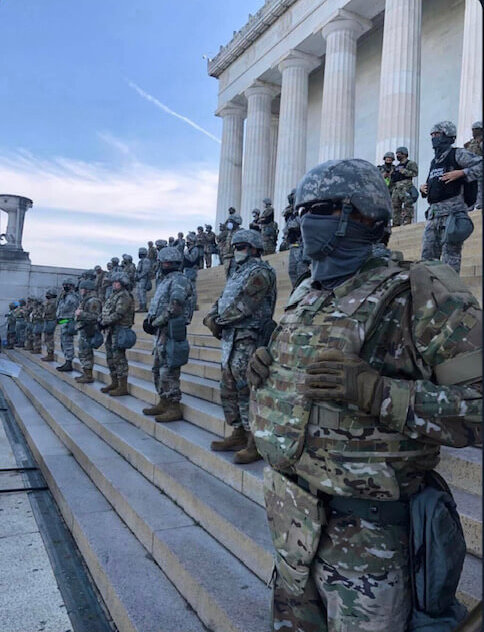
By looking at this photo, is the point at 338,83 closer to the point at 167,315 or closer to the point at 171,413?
the point at 167,315

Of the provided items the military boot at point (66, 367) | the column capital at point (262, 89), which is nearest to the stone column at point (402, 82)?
the column capital at point (262, 89)

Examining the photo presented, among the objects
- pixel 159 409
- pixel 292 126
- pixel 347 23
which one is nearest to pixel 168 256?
pixel 159 409

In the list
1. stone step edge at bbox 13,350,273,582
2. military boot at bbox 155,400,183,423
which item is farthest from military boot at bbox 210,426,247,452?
military boot at bbox 155,400,183,423

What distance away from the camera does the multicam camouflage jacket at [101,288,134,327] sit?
275 inches

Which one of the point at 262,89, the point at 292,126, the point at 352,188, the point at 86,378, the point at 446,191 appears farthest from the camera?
the point at 262,89

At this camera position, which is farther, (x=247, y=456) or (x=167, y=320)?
(x=167, y=320)

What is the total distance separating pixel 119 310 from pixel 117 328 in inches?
10.6

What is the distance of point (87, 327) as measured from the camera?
8.87 meters

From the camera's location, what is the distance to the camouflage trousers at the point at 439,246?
4.85 metres

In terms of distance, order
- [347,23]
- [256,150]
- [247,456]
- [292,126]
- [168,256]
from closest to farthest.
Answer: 1. [247,456]
2. [168,256]
3. [347,23]
4. [292,126]
5. [256,150]

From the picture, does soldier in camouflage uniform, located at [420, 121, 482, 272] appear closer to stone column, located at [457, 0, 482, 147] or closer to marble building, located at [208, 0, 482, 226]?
marble building, located at [208, 0, 482, 226]

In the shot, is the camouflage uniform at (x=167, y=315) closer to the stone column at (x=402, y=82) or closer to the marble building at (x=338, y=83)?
the marble building at (x=338, y=83)

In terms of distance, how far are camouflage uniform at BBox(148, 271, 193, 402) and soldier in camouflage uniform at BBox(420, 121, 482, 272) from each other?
2606mm

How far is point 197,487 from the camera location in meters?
3.50
